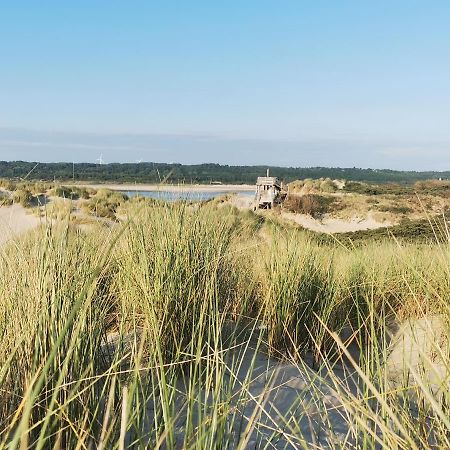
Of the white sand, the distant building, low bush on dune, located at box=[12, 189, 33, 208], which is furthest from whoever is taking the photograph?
the distant building

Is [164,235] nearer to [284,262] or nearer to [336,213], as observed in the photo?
[284,262]

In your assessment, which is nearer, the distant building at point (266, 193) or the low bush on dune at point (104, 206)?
the low bush on dune at point (104, 206)

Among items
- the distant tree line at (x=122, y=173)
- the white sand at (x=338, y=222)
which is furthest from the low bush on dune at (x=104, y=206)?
the white sand at (x=338, y=222)

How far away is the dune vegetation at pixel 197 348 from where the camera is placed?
1245 millimetres

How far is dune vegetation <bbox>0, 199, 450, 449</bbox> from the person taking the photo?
1.25m

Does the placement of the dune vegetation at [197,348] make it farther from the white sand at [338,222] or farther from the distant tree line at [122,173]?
the white sand at [338,222]

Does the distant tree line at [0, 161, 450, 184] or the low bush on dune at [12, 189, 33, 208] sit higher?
the distant tree line at [0, 161, 450, 184]

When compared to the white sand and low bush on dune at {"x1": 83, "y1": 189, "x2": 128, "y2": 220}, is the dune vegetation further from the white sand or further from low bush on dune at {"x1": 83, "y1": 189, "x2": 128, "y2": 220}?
the white sand

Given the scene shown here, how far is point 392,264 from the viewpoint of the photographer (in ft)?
14.1

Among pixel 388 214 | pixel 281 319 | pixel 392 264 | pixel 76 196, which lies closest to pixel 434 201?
pixel 388 214

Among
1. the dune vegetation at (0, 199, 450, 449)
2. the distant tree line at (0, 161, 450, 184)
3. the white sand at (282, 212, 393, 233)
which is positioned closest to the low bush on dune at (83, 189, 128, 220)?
the distant tree line at (0, 161, 450, 184)

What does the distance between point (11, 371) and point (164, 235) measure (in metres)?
1.20

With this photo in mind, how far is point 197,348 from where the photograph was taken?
123cm

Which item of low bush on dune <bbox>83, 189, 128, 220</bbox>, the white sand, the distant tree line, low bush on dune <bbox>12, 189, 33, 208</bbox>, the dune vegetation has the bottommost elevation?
the white sand
